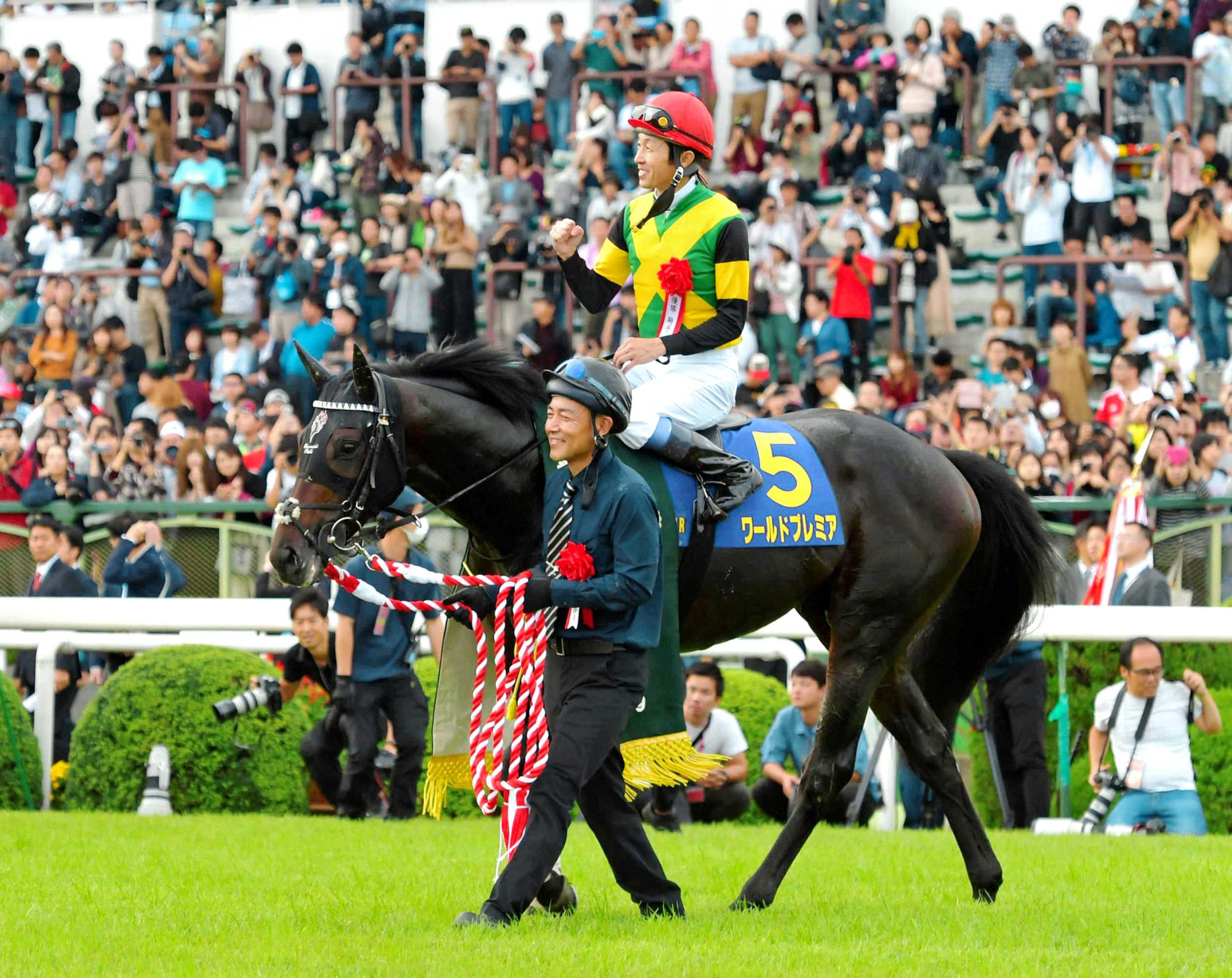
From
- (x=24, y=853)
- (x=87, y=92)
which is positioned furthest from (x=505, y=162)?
(x=24, y=853)

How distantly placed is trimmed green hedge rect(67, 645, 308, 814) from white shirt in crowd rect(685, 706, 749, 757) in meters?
2.24

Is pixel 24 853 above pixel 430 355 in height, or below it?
below

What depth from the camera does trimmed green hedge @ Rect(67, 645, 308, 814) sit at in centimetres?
1017

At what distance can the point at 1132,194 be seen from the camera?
19484 millimetres

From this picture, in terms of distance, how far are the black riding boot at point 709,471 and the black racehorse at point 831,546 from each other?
0.62ft

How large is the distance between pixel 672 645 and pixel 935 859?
2580 mm

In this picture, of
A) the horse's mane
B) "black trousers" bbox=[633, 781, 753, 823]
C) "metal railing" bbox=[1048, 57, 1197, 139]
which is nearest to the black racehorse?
the horse's mane

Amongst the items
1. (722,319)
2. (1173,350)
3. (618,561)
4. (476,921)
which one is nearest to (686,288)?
(722,319)

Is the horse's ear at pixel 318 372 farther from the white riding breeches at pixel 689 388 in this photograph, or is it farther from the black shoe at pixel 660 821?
the black shoe at pixel 660 821

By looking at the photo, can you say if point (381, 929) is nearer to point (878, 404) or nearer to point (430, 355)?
point (430, 355)

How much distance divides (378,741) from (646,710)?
4.47 m

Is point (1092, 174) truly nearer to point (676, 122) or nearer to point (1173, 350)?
point (1173, 350)

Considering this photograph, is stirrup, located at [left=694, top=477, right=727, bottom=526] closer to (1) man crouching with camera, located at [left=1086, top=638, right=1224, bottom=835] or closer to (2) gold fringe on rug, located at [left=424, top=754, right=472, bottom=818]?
(2) gold fringe on rug, located at [left=424, top=754, right=472, bottom=818]

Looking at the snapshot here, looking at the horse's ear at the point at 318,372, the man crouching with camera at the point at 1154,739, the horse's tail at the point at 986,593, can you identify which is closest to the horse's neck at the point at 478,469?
the horse's ear at the point at 318,372
